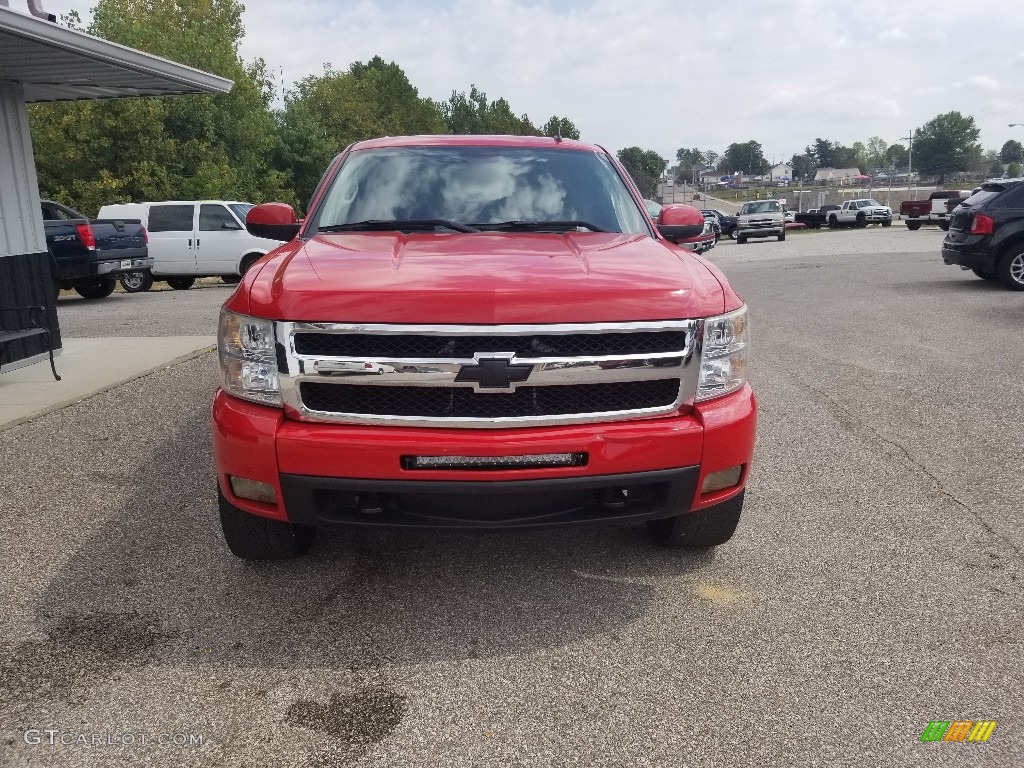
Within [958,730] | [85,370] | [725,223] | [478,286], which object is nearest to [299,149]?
[725,223]

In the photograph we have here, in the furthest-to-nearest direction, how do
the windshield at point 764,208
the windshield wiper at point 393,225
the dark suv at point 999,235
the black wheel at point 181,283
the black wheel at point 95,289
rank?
1. the windshield at point 764,208
2. the black wheel at point 181,283
3. the black wheel at point 95,289
4. the dark suv at point 999,235
5. the windshield wiper at point 393,225

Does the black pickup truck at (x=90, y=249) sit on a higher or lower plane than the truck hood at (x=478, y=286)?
lower

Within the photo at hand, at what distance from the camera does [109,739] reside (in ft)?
8.34

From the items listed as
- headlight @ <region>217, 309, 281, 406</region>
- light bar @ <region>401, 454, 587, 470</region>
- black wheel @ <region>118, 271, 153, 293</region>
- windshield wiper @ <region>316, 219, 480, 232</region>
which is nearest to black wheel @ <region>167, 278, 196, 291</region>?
black wheel @ <region>118, 271, 153, 293</region>

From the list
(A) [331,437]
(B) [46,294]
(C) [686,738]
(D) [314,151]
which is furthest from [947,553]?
(D) [314,151]

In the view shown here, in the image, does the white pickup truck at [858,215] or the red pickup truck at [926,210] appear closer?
the red pickup truck at [926,210]

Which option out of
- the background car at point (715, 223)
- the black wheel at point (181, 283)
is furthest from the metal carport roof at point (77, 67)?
the background car at point (715, 223)

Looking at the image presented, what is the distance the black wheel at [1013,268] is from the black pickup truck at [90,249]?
1440 cm

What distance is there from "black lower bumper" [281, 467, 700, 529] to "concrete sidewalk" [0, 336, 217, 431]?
4.14 m

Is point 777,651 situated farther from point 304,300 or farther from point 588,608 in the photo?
point 304,300

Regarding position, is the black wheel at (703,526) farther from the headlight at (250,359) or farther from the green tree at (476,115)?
the green tree at (476,115)

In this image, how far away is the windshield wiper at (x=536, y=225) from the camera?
4059 mm

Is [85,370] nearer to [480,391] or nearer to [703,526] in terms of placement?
[480,391]

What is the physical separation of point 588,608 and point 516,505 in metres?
0.54
